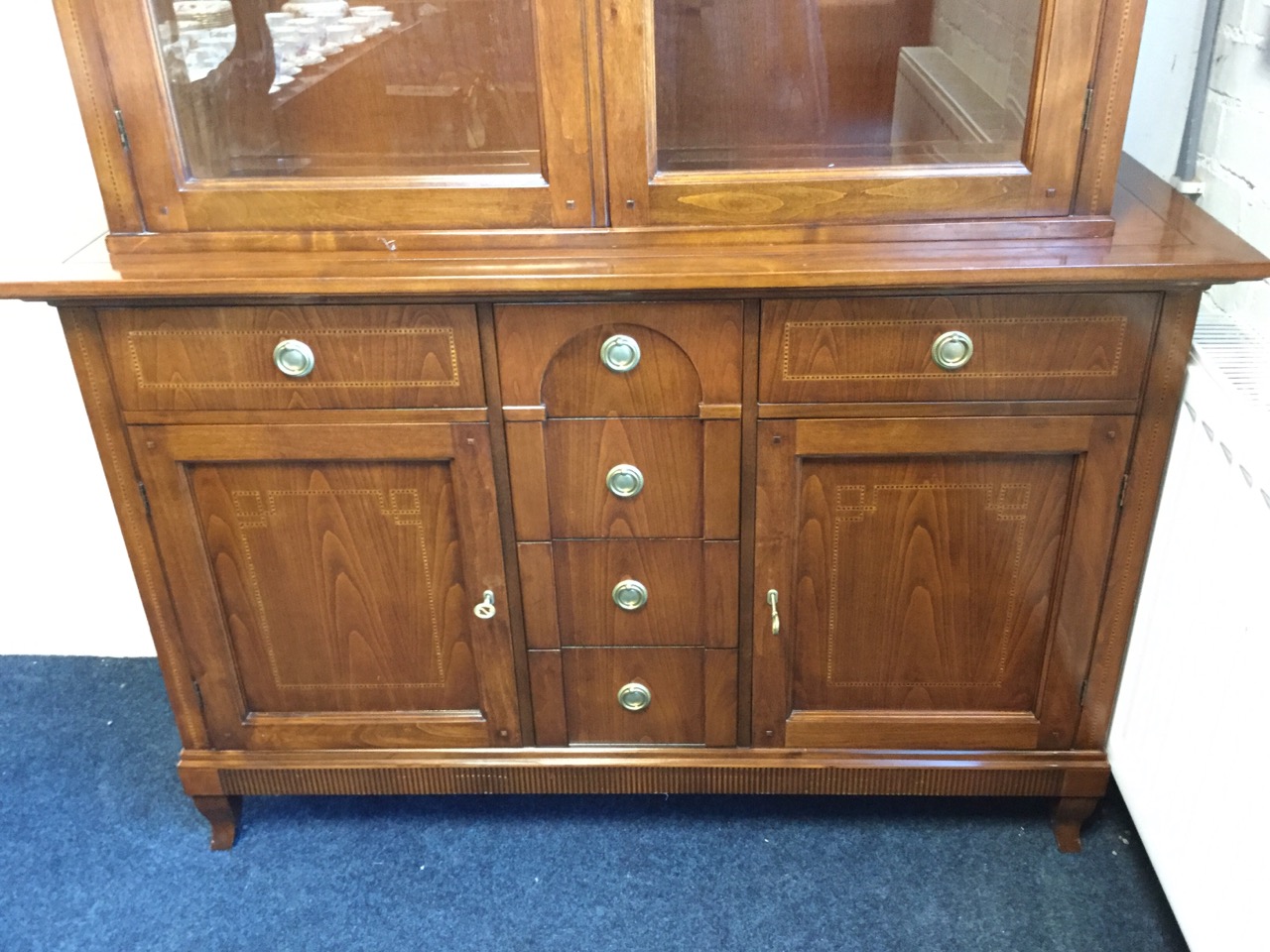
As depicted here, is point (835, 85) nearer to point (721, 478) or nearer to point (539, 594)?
point (721, 478)

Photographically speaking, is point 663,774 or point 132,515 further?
point 663,774

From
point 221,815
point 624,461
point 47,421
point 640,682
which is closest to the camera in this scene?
point 624,461

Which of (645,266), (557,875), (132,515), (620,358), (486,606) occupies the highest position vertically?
(645,266)

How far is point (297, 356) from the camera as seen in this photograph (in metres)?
1.15

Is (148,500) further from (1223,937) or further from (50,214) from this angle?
(1223,937)

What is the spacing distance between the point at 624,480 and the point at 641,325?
0.19 m

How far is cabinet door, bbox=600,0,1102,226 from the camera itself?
42.9 inches

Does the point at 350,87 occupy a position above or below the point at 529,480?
above

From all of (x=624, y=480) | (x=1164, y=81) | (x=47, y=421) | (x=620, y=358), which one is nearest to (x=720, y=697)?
(x=624, y=480)

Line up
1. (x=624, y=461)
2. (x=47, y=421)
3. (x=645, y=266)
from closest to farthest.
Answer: (x=645, y=266) → (x=624, y=461) → (x=47, y=421)

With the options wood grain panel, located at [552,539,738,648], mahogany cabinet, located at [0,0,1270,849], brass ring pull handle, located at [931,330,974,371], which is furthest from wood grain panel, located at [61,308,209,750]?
brass ring pull handle, located at [931,330,974,371]

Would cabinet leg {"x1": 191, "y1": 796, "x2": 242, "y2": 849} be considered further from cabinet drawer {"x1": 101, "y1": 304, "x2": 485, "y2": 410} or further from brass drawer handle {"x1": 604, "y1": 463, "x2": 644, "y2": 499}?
brass drawer handle {"x1": 604, "y1": 463, "x2": 644, "y2": 499}

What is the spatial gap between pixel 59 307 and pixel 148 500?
24 centimetres

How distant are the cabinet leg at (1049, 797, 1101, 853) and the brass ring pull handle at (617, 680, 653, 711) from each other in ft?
1.85
